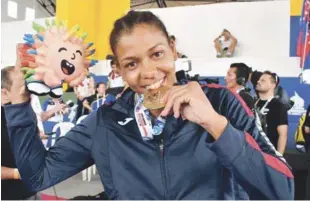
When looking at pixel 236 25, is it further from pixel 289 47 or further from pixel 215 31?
pixel 289 47

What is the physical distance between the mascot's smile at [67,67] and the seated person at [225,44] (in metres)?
3.56

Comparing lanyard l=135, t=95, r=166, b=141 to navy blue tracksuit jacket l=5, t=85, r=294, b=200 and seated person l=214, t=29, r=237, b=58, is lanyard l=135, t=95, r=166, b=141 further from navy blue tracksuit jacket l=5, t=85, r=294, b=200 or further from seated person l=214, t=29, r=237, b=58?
seated person l=214, t=29, r=237, b=58

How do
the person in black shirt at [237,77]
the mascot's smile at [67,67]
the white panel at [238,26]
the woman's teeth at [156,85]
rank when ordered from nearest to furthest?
the woman's teeth at [156,85], the mascot's smile at [67,67], the person in black shirt at [237,77], the white panel at [238,26]

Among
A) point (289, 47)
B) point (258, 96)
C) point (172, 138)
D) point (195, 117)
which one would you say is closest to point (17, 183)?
A: point (172, 138)

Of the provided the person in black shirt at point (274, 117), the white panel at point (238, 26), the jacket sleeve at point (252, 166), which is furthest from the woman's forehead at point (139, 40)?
the white panel at point (238, 26)

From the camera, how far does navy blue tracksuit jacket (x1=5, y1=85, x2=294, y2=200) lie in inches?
22.9

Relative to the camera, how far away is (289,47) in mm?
4250

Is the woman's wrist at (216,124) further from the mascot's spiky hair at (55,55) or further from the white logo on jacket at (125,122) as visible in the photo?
the mascot's spiky hair at (55,55)

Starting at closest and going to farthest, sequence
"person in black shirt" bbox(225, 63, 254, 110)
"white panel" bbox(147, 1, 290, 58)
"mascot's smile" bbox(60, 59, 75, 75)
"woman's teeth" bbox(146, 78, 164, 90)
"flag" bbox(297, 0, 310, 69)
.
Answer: "woman's teeth" bbox(146, 78, 164, 90), "mascot's smile" bbox(60, 59, 75, 75), "person in black shirt" bbox(225, 63, 254, 110), "flag" bbox(297, 0, 310, 69), "white panel" bbox(147, 1, 290, 58)

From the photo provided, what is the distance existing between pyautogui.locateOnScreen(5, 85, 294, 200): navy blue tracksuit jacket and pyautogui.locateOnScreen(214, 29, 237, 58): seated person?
12.1 ft

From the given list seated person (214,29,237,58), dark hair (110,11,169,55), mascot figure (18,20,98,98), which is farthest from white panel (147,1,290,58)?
dark hair (110,11,169,55)

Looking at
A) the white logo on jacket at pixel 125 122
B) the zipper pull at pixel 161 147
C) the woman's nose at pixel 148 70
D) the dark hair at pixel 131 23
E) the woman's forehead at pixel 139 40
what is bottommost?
the zipper pull at pixel 161 147

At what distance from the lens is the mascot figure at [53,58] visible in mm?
818

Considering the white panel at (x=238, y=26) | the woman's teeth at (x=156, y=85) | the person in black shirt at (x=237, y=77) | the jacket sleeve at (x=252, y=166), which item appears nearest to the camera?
the jacket sleeve at (x=252, y=166)
